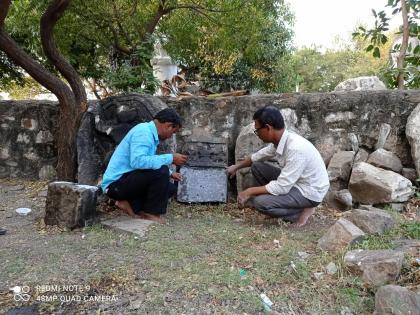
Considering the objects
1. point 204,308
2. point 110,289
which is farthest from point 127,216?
point 204,308

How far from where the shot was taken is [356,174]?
4.04 metres

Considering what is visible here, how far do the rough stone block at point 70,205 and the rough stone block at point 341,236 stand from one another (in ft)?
6.58

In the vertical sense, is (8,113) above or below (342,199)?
above

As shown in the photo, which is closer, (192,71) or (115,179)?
(115,179)

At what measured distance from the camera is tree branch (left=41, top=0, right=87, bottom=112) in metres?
4.54

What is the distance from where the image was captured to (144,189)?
3.62 m

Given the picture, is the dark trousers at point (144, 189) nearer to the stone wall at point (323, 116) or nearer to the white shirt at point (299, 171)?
the white shirt at point (299, 171)

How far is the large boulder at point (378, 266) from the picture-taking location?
239 cm

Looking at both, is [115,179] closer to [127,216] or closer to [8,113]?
[127,216]

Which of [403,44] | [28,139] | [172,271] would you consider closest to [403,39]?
[403,44]

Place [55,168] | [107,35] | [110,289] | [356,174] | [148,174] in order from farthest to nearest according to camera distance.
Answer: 1. [107,35]
2. [55,168]
3. [356,174]
4. [148,174]
5. [110,289]

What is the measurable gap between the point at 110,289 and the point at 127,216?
4.56ft

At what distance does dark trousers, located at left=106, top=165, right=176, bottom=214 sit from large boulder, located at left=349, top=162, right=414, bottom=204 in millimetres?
1963

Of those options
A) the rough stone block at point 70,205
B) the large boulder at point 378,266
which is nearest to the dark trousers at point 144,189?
the rough stone block at point 70,205
